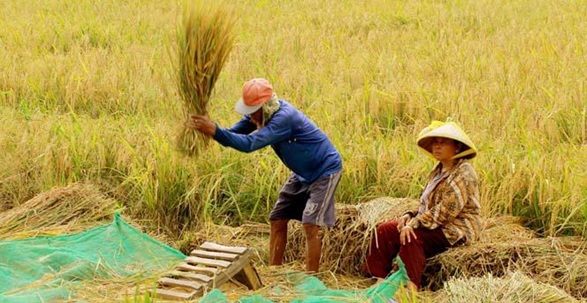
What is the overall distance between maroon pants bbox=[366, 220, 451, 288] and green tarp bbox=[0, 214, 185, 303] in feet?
3.05

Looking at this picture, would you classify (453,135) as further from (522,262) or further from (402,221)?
(522,262)

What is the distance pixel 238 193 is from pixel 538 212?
1655 millimetres

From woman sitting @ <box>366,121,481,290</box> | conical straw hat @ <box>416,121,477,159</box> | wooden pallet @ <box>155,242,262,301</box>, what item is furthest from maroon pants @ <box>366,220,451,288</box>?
wooden pallet @ <box>155,242,262,301</box>

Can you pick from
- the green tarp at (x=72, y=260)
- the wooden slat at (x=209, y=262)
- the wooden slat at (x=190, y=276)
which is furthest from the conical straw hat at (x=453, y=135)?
the green tarp at (x=72, y=260)

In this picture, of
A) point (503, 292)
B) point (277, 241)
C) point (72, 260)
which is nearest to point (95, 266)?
point (72, 260)

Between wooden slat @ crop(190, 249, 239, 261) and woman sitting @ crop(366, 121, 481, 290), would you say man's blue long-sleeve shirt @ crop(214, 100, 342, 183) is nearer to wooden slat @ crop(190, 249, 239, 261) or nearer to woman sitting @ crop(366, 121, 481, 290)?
woman sitting @ crop(366, 121, 481, 290)

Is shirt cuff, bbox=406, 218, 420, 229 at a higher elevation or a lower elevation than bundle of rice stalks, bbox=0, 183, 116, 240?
higher

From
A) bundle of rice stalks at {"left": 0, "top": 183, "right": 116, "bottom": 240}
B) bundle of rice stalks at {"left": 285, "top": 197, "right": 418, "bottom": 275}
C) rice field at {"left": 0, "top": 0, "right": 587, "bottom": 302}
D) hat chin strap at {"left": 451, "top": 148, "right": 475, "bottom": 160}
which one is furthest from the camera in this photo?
rice field at {"left": 0, "top": 0, "right": 587, "bottom": 302}

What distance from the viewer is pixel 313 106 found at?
651 cm

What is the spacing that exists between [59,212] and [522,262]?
247 centimetres

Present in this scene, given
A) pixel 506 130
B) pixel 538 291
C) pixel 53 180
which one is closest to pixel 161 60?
pixel 53 180

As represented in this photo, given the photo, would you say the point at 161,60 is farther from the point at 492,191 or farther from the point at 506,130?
the point at 492,191

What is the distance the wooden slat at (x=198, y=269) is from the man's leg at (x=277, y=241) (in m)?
0.67

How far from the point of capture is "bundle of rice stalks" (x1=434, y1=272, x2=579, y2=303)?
11.0 ft
